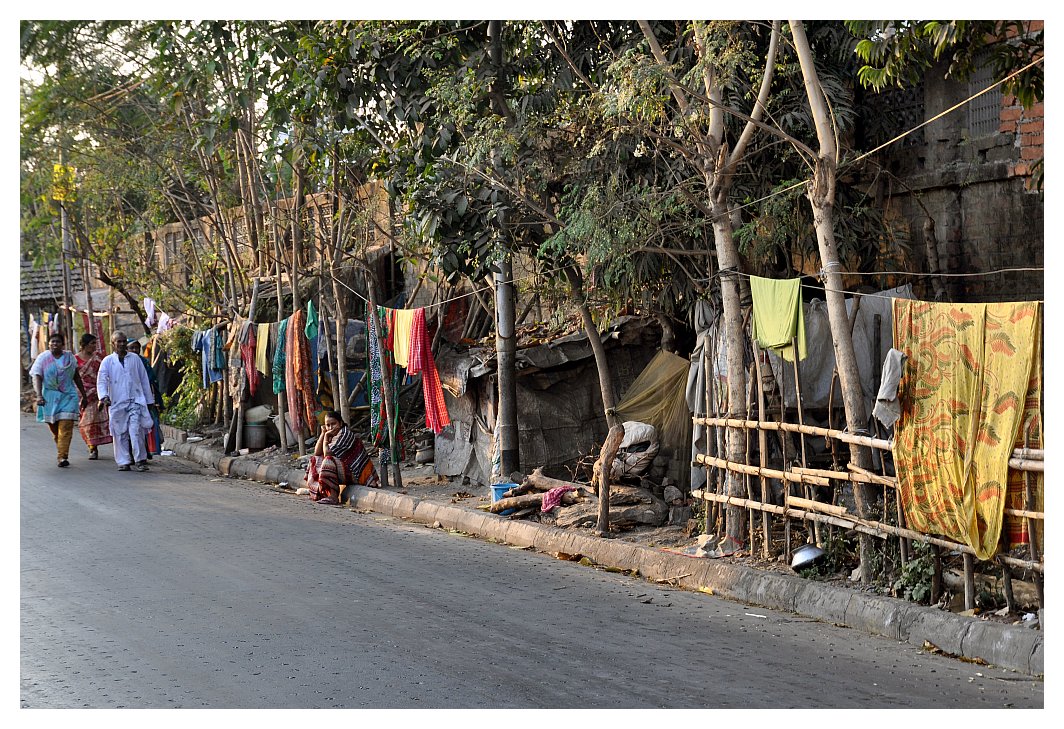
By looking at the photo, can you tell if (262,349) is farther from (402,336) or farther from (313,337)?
(402,336)

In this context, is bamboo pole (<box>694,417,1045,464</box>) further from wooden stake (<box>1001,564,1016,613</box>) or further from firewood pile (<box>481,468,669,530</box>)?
firewood pile (<box>481,468,669,530</box>)

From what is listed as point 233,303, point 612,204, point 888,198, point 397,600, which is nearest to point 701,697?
point 397,600

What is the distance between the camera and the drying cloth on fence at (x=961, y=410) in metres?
6.21

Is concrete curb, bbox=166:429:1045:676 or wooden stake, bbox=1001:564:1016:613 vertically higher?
wooden stake, bbox=1001:564:1016:613

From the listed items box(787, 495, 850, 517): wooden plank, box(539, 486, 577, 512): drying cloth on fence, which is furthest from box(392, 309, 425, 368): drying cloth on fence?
box(787, 495, 850, 517): wooden plank

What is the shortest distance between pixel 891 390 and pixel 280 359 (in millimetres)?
11031

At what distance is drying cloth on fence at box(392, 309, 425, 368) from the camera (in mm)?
12828

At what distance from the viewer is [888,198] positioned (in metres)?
10.6

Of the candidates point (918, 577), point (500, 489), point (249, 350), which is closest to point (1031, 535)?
point (918, 577)

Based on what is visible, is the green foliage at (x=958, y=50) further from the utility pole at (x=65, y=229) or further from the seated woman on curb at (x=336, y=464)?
the utility pole at (x=65, y=229)

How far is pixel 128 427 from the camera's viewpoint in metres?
14.9

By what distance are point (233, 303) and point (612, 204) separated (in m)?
10.6

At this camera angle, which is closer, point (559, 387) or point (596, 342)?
point (596, 342)

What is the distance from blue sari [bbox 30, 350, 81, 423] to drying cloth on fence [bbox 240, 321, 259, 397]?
2.66m
